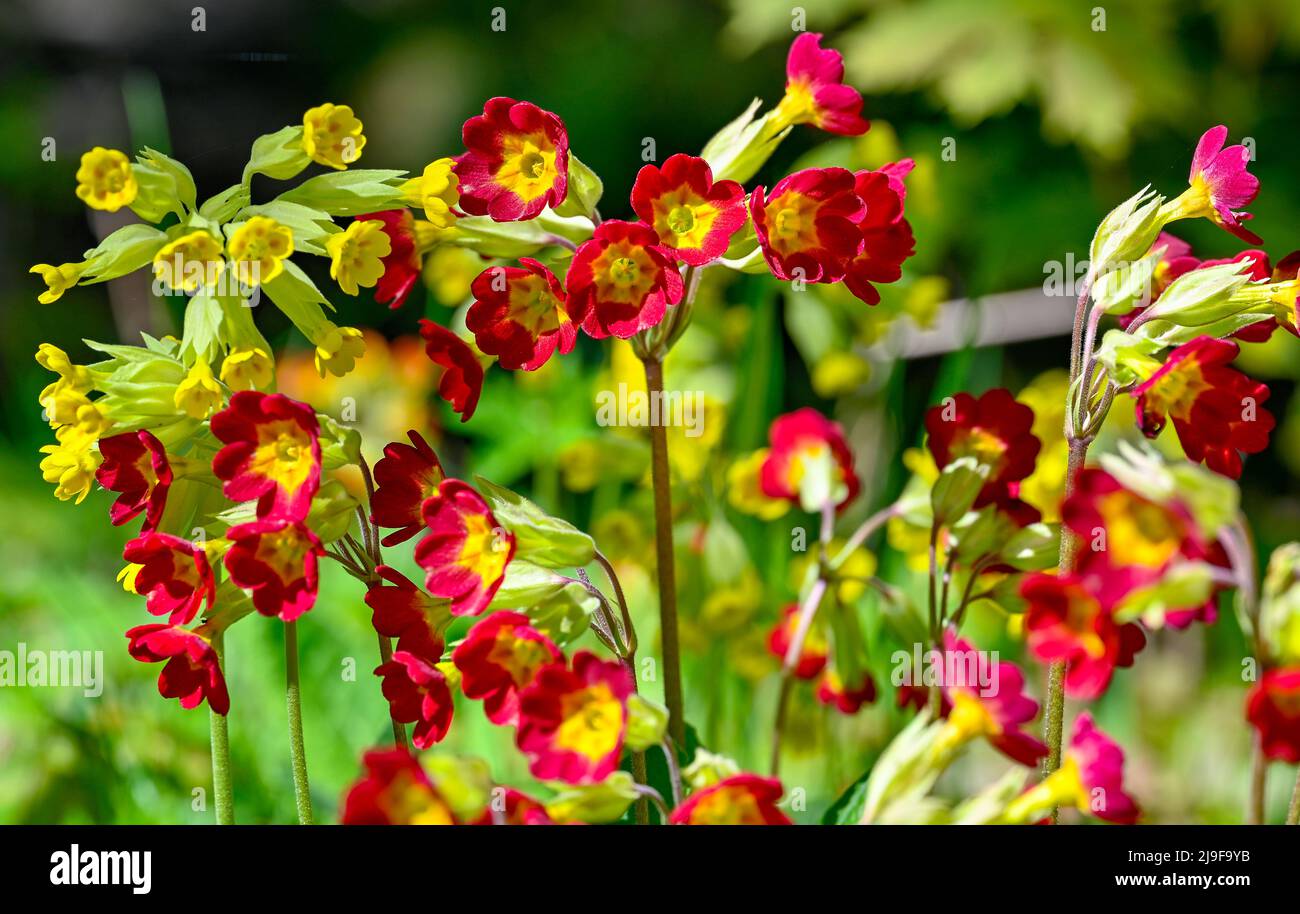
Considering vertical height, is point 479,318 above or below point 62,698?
above

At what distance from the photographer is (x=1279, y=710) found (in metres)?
0.59

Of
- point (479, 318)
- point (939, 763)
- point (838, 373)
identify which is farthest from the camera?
point (838, 373)

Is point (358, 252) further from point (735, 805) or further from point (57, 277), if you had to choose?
point (735, 805)

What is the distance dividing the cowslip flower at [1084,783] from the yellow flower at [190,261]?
0.55 m

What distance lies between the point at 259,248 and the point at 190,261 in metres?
0.04

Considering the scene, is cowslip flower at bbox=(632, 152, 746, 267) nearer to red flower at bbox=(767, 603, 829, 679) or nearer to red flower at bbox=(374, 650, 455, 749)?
red flower at bbox=(374, 650, 455, 749)

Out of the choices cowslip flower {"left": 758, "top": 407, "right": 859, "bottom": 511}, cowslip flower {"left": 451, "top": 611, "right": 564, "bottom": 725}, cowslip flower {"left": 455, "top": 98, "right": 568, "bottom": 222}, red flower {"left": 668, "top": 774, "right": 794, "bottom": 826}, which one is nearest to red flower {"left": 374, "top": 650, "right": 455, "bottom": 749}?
cowslip flower {"left": 451, "top": 611, "right": 564, "bottom": 725}

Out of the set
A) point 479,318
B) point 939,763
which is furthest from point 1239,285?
point 479,318

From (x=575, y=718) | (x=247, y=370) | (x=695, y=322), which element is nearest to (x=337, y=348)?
(x=247, y=370)

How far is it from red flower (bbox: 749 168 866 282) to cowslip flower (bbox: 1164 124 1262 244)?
0.67 ft

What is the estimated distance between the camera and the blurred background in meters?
1.36

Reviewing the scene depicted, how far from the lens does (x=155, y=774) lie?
1.28 metres

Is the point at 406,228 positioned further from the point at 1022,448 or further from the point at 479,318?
the point at 1022,448

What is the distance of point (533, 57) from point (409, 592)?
4.99 feet
